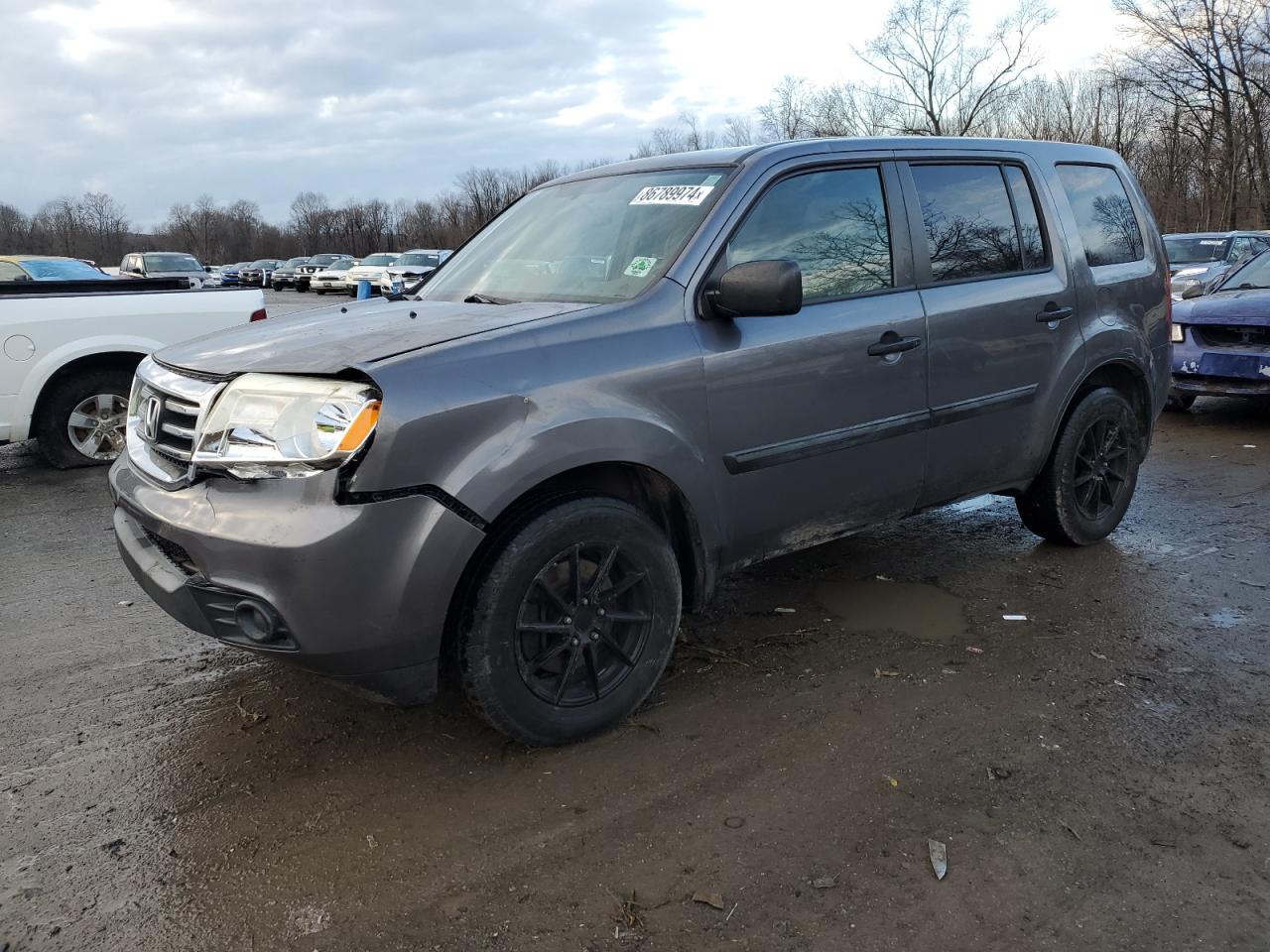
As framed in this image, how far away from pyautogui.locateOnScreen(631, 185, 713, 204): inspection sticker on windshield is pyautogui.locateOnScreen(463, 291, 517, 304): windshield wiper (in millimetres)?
631

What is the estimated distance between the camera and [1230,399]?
9719mm

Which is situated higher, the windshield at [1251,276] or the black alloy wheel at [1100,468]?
the windshield at [1251,276]

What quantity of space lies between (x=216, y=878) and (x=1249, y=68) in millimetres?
→ 43098

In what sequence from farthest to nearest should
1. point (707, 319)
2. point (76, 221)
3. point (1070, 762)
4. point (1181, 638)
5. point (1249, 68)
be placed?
point (76, 221), point (1249, 68), point (1181, 638), point (707, 319), point (1070, 762)

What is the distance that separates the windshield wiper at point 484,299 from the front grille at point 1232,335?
709 cm

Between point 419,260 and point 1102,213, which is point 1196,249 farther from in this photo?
point 419,260

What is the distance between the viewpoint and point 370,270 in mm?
35781

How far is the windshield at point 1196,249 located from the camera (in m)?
14.1

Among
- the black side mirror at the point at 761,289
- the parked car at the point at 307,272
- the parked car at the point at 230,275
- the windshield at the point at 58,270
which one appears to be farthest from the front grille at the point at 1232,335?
the parked car at the point at 307,272

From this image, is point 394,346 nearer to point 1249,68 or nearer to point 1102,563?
point 1102,563

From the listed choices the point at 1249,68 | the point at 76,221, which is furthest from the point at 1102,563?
the point at 76,221

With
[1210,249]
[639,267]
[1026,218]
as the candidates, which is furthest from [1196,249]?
[639,267]

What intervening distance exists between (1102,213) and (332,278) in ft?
125

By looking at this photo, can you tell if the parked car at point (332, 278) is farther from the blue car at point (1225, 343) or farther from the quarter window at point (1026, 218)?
the quarter window at point (1026, 218)
